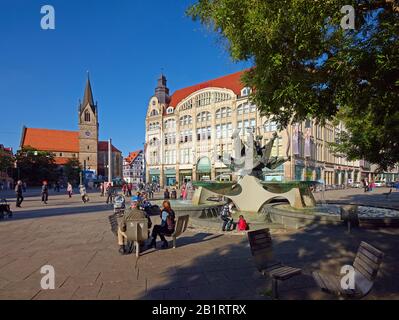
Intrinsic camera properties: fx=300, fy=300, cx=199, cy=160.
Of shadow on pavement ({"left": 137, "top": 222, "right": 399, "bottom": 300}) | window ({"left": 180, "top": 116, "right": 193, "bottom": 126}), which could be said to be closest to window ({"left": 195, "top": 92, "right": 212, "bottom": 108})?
window ({"left": 180, "top": 116, "right": 193, "bottom": 126})

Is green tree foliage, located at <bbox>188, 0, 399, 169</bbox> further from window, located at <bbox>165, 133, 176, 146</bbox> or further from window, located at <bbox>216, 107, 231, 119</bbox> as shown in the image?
window, located at <bbox>165, 133, 176, 146</bbox>

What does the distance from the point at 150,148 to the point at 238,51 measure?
64.7 meters

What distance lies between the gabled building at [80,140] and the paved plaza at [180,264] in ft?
308

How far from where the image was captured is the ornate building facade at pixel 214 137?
49.9 meters

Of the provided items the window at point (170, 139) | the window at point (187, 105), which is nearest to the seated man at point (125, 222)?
the window at point (187, 105)

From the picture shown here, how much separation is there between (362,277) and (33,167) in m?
83.2

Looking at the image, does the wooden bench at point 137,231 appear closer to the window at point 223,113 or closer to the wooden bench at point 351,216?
the wooden bench at point 351,216

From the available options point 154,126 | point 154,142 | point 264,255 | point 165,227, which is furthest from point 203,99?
point 264,255

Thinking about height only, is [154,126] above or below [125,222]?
above

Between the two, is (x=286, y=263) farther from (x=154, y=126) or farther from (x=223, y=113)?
(x=154, y=126)

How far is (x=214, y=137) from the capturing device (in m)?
58.0

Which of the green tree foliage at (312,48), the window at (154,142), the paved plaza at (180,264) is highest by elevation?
the window at (154,142)
